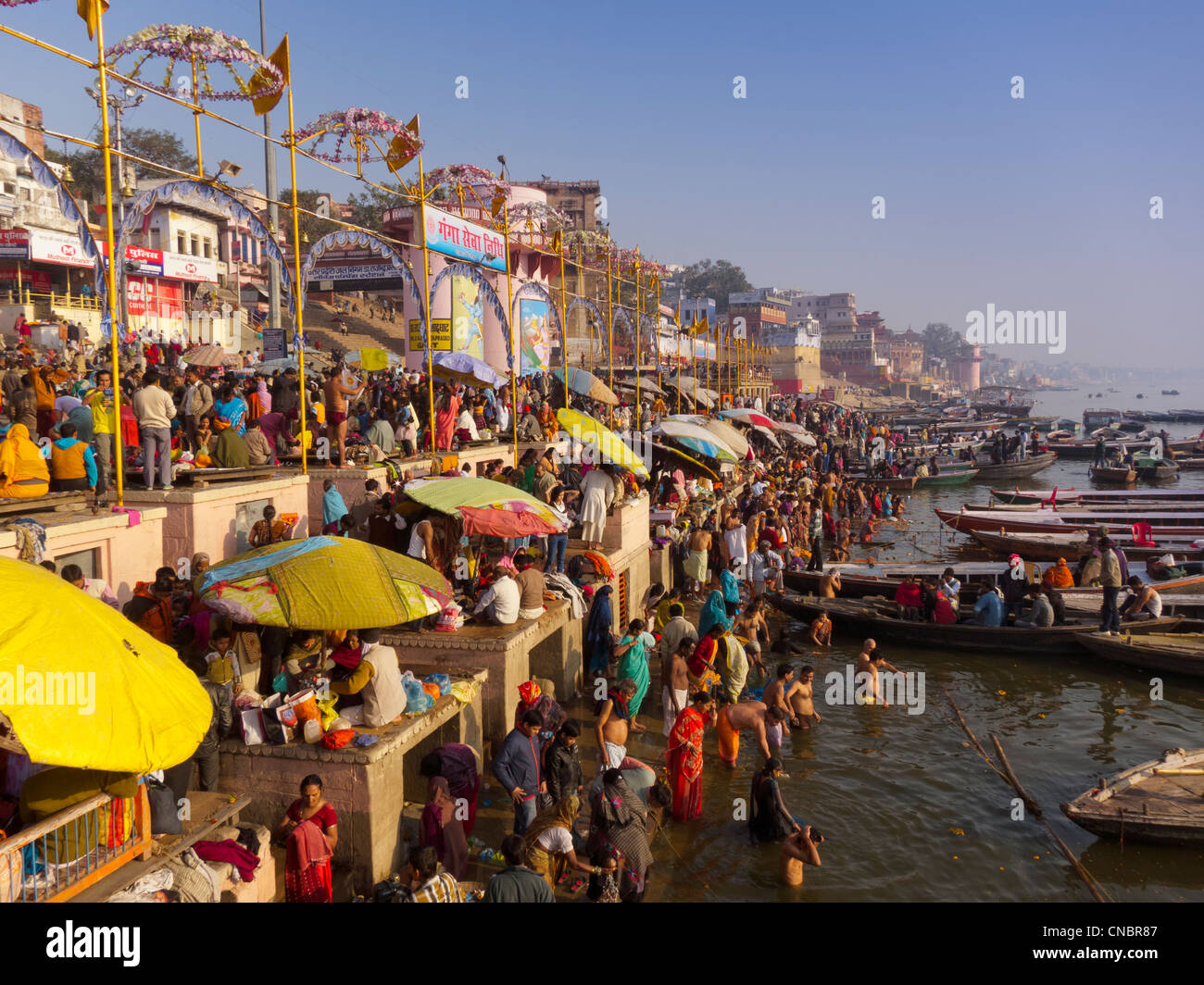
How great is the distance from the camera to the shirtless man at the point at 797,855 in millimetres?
8242

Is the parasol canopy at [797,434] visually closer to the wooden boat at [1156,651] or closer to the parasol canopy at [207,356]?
the wooden boat at [1156,651]

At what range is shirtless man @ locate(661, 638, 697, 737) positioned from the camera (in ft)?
35.3

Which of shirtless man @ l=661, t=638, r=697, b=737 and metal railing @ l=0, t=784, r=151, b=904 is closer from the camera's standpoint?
metal railing @ l=0, t=784, r=151, b=904

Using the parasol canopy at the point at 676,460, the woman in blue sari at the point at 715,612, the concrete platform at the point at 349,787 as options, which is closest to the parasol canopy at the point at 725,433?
the parasol canopy at the point at 676,460

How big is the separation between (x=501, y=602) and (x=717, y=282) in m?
145

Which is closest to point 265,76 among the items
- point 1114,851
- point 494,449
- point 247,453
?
point 247,453

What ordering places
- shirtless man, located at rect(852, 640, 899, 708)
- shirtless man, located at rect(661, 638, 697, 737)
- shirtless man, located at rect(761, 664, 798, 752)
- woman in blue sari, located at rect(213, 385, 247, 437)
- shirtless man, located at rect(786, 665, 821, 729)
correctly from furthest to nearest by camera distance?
shirtless man, located at rect(852, 640, 899, 708) < woman in blue sari, located at rect(213, 385, 247, 437) < shirtless man, located at rect(786, 665, 821, 729) < shirtless man, located at rect(661, 638, 697, 737) < shirtless man, located at rect(761, 664, 798, 752)

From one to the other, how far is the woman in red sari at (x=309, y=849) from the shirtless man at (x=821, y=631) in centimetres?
1180

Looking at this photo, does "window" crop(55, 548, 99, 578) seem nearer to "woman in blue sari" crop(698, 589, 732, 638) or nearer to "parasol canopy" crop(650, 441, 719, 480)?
"woman in blue sari" crop(698, 589, 732, 638)

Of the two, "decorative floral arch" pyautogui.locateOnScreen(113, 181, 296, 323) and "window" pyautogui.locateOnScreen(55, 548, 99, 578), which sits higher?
"decorative floral arch" pyautogui.locateOnScreen(113, 181, 296, 323)

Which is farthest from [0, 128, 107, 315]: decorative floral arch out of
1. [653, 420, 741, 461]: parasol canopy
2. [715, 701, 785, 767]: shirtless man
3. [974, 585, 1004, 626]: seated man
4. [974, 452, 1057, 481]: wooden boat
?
[974, 452, 1057, 481]: wooden boat

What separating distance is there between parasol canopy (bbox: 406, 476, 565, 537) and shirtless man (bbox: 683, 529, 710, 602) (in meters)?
6.78

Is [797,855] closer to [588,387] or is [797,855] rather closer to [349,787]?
[349,787]

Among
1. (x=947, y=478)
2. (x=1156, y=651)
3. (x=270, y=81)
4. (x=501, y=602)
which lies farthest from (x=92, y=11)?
(x=947, y=478)
